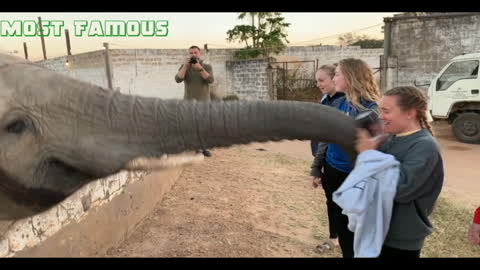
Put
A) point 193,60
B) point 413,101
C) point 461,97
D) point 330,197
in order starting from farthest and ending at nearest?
point 461,97
point 193,60
point 330,197
point 413,101

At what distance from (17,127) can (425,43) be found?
54.9ft

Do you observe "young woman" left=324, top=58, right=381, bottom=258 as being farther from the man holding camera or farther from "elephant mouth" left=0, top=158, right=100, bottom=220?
the man holding camera

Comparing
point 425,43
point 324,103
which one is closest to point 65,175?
point 324,103

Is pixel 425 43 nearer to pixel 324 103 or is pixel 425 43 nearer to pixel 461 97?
pixel 461 97

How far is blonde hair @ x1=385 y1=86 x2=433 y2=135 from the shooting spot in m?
2.35

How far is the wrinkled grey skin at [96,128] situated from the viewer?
5.86 feet

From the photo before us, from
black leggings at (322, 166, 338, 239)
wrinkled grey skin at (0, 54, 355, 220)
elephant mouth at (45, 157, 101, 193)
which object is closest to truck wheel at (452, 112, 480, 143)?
black leggings at (322, 166, 338, 239)

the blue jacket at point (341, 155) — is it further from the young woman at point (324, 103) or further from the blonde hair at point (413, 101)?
the blonde hair at point (413, 101)

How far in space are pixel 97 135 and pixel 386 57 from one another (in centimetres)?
1660

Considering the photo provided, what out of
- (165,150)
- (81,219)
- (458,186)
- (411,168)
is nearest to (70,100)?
(165,150)

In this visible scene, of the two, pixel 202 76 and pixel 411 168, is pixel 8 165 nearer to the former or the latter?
pixel 411 168

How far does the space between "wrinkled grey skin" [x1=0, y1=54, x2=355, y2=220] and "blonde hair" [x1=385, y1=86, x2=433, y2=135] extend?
587mm

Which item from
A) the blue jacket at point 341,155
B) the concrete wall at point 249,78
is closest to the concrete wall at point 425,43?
the concrete wall at point 249,78

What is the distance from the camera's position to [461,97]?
11.8 metres
